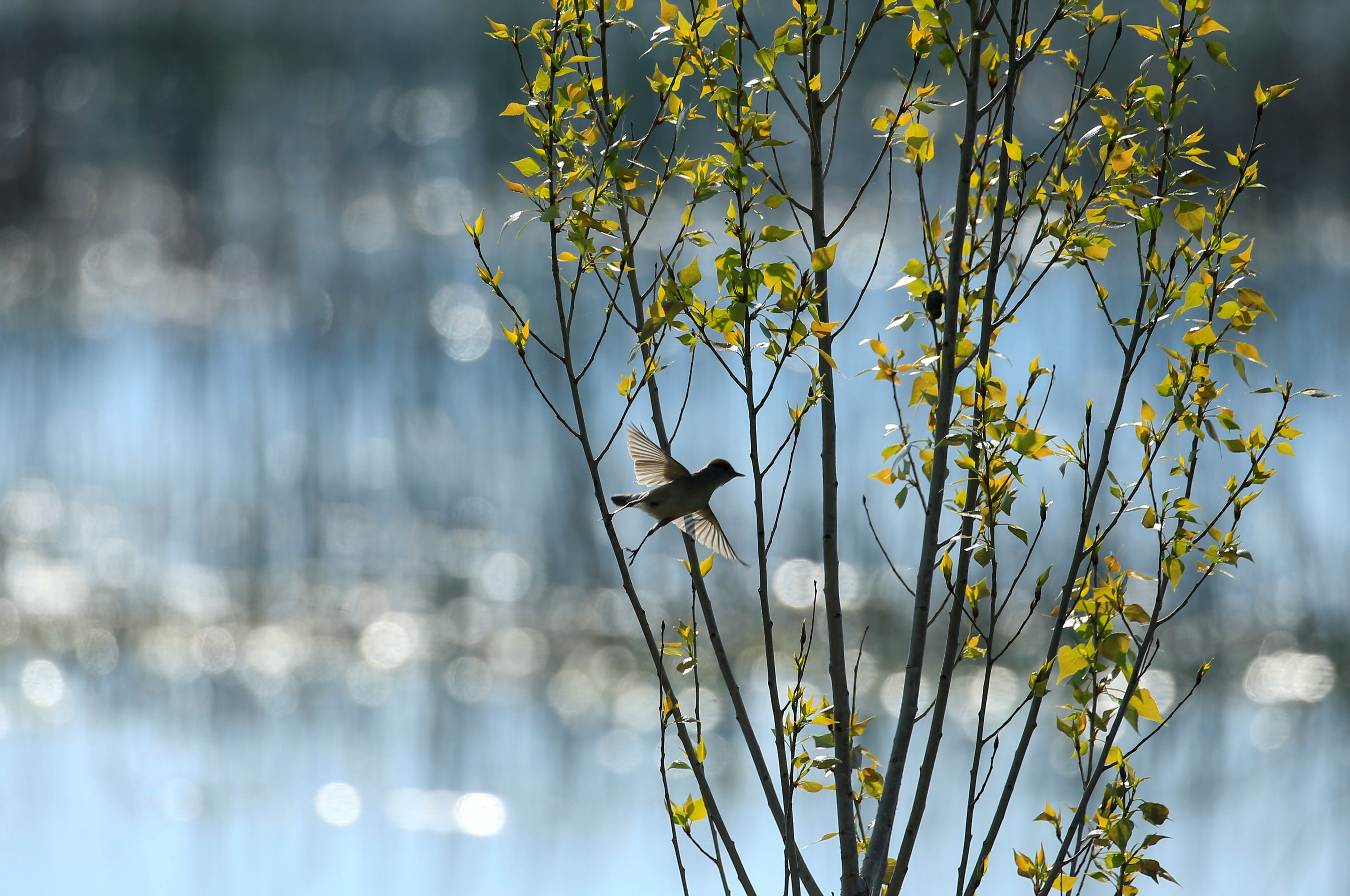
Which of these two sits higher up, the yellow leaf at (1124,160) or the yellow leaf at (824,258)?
the yellow leaf at (1124,160)

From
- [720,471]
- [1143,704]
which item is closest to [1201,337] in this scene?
[1143,704]

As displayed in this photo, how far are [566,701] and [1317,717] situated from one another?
2.59 meters

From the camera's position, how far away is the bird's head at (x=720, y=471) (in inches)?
46.2

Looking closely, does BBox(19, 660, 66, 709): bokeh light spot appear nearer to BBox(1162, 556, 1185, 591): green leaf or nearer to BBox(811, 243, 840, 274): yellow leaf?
BBox(811, 243, 840, 274): yellow leaf

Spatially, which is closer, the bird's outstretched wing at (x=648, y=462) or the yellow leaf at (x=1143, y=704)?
the yellow leaf at (x=1143, y=704)

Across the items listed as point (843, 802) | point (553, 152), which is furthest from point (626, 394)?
point (843, 802)

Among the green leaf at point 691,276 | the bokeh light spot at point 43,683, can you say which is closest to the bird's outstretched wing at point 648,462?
the green leaf at point 691,276

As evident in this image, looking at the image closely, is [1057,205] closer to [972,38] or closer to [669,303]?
[972,38]

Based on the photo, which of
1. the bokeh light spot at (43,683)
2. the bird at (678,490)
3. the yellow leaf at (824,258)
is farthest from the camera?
the bokeh light spot at (43,683)

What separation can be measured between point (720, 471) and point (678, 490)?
6 centimetres

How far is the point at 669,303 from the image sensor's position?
82cm

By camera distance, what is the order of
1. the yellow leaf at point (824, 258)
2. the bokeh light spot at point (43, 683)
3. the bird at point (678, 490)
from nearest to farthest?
the yellow leaf at point (824, 258) → the bird at point (678, 490) → the bokeh light spot at point (43, 683)

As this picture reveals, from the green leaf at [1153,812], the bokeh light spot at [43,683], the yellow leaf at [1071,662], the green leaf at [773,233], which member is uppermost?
the green leaf at [773,233]

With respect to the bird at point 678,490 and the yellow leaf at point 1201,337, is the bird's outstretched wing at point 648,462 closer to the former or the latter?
the bird at point 678,490
